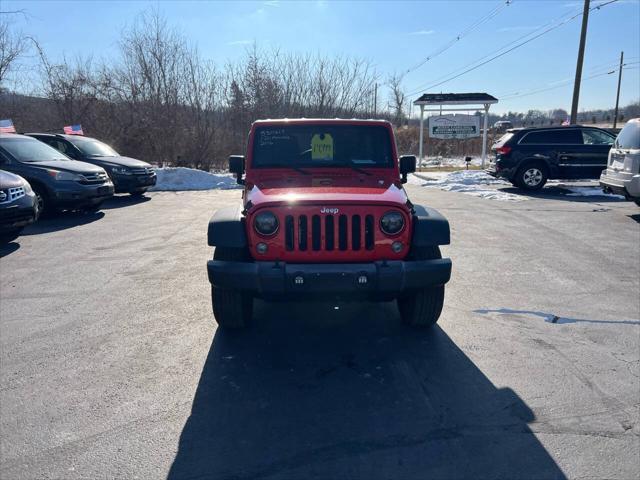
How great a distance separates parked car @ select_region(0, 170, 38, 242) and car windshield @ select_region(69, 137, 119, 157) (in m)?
5.27

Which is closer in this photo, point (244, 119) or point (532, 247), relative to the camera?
point (532, 247)

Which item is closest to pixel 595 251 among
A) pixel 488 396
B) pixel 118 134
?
pixel 488 396

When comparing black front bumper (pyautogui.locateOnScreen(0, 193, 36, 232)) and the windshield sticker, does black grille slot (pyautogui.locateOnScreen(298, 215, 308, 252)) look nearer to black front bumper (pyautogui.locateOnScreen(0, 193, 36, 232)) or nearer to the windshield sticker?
the windshield sticker

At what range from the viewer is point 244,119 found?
24812 mm

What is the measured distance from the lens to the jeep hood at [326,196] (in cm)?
374

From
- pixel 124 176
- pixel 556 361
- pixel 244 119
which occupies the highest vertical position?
pixel 244 119

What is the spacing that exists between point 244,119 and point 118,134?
6.27 meters

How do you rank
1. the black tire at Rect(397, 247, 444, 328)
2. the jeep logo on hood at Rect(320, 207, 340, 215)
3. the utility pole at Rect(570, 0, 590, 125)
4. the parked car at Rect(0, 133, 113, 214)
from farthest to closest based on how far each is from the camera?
1. the utility pole at Rect(570, 0, 590, 125)
2. the parked car at Rect(0, 133, 113, 214)
3. the black tire at Rect(397, 247, 444, 328)
4. the jeep logo on hood at Rect(320, 207, 340, 215)

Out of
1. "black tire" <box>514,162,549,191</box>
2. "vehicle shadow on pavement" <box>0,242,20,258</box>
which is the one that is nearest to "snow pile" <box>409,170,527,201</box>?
"black tire" <box>514,162,549,191</box>

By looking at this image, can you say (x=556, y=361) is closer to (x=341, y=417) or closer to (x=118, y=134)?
(x=341, y=417)

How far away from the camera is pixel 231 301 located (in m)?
4.07

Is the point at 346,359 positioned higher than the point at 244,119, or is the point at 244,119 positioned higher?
Result: the point at 244,119

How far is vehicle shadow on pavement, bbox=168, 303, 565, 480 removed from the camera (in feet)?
8.49

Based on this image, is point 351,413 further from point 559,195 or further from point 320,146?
point 559,195
